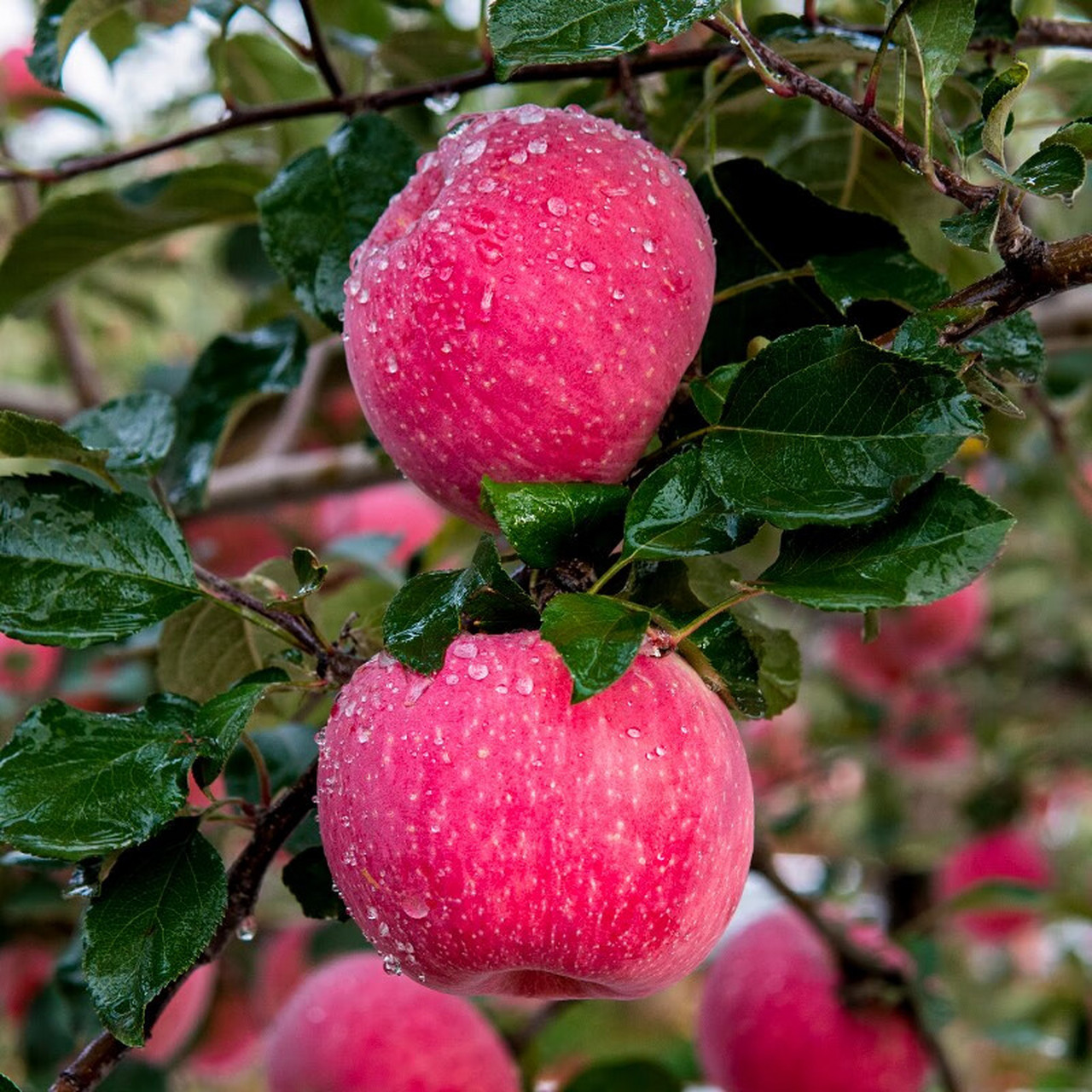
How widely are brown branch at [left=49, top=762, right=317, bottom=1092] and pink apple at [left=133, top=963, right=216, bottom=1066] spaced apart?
29.2 inches

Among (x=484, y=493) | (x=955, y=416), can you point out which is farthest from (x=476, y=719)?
(x=955, y=416)

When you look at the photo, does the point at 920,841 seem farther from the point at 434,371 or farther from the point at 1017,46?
the point at 434,371

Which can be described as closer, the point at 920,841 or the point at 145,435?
the point at 145,435

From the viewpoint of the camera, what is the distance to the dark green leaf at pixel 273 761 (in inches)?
27.5

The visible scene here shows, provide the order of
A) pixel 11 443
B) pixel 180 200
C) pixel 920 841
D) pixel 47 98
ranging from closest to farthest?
1. pixel 11 443
2. pixel 180 200
3. pixel 47 98
4. pixel 920 841

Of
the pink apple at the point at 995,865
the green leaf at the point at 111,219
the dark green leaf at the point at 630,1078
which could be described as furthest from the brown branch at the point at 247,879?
the pink apple at the point at 995,865

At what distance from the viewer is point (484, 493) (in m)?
0.49

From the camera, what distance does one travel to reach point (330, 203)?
2.22 ft

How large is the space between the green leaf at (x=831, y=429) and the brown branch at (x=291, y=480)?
823 millimetres

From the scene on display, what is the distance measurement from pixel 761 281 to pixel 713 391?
109mm

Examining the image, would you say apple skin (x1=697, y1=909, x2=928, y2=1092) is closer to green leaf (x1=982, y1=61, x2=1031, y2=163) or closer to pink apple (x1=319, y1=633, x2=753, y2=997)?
pink apple (x1=319, y1=633, x2=753, y2=997)

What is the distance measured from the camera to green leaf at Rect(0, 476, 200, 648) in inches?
21.7

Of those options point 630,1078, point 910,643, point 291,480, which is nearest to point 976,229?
point 630,1078

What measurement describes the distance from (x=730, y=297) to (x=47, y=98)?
760mm
